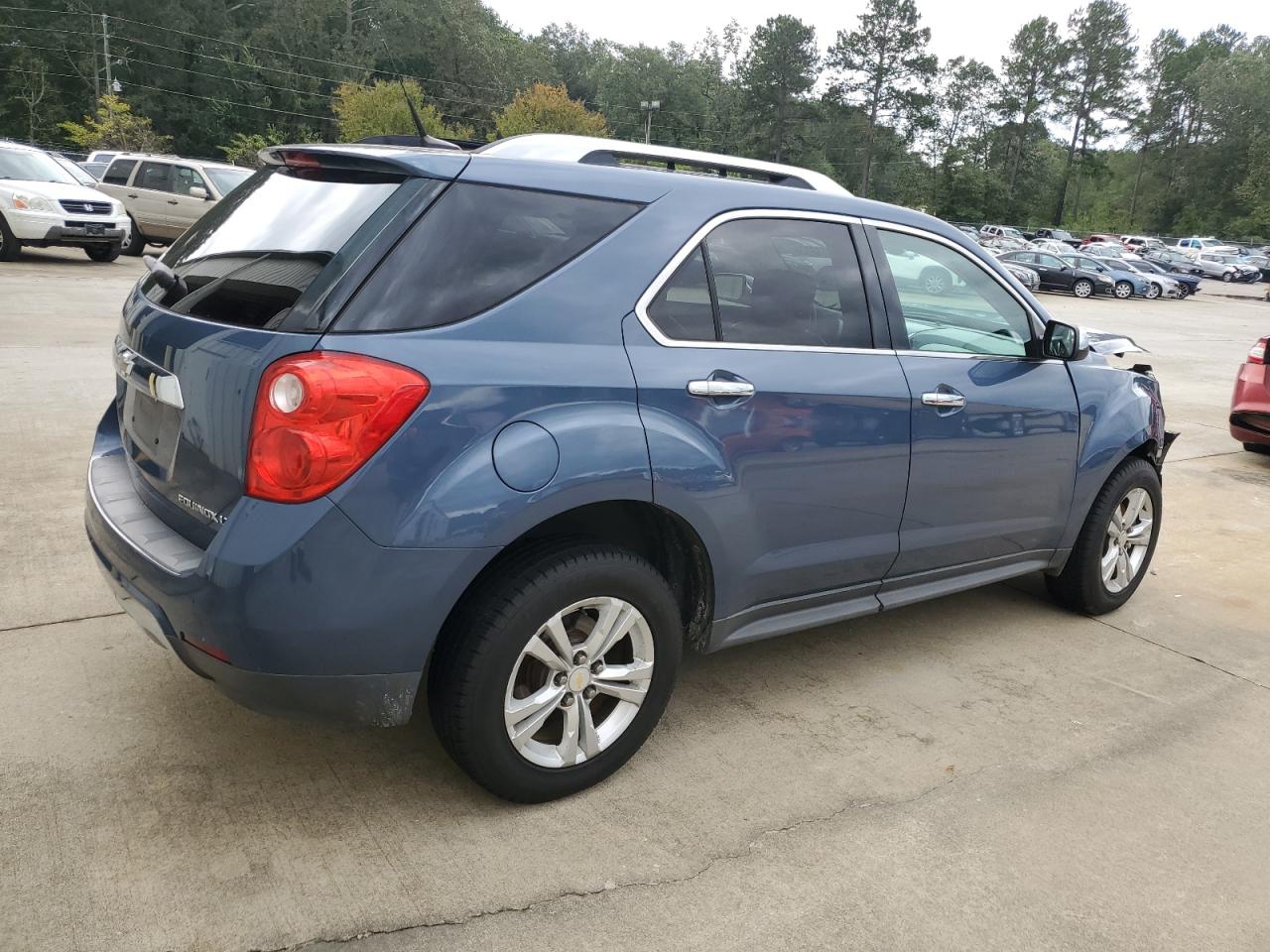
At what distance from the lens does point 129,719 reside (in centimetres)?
311

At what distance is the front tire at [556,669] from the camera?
2590mm

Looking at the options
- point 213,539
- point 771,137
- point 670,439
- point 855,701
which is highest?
point 771,137

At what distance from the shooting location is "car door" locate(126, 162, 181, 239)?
60.6 ft

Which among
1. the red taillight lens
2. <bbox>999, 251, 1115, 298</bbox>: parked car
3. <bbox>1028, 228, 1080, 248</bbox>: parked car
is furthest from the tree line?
the red taillight lens

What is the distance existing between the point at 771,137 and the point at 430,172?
96.0 m

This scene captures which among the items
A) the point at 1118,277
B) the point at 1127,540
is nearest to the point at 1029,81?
the point at 1118,277

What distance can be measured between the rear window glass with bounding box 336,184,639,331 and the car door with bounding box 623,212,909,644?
0.29 metres

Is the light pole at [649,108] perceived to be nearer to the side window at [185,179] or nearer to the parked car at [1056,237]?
the parked car at [1056,237]

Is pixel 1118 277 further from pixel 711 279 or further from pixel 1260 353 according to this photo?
pixel 711 279

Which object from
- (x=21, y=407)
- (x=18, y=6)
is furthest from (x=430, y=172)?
(x=18, y=6)

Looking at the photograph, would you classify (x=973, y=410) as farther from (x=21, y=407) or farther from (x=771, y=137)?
(x=771, y=137)

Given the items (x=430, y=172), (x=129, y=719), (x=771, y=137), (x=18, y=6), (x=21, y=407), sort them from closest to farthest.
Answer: (x=430, y=172)
(x=129, y=719)
(x=21, y=407)
(x=18, y=6)
(x=771, y=137)

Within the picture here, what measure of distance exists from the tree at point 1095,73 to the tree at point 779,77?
21.8 meters

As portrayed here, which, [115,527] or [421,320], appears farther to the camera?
[115,527]
